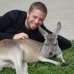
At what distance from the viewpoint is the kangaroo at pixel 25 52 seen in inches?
149

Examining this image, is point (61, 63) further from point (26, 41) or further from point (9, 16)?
point (9, 16)

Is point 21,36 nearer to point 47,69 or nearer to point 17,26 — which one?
point 17,26

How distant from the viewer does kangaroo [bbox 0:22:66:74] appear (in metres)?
3.78

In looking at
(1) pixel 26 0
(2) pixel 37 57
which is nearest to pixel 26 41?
(2) pixel 37 57

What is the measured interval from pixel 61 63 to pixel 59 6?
142 inches

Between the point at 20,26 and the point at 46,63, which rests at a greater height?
the point at 20,26

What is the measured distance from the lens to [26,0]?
8.18 meters

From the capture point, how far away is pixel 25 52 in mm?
3975

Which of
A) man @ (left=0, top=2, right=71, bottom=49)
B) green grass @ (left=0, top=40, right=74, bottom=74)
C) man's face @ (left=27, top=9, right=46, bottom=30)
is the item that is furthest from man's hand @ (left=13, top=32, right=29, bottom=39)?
green grass @ (left=0, top=40, right=74, bottom=74)

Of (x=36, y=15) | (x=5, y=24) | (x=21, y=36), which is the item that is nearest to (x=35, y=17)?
(x=36, y=15)

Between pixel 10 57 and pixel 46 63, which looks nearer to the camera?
pixel 10 57

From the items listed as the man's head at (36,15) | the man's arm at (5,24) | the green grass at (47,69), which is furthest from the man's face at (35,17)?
the green grass at (47,69)

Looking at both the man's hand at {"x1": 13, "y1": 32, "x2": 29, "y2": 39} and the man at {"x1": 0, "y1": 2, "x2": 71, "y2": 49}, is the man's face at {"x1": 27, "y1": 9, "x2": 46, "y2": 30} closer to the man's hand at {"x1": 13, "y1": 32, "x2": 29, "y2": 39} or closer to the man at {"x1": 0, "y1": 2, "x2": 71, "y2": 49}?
the man at {"x1": 0, "y1": 2, "x2": 71, "y2": 49}

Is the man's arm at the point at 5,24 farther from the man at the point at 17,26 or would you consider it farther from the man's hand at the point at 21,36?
the man's hand at the point at 21,36
